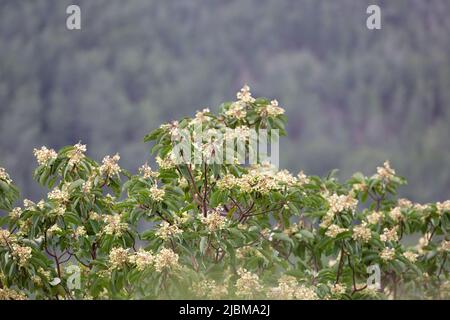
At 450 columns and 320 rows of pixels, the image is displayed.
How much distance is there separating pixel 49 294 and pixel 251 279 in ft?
2.83

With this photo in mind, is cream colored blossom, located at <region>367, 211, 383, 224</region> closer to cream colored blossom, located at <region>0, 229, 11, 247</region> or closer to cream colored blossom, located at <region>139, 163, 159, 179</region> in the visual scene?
cream colored blossom, located at <region>139, 163, 159, 179</region>

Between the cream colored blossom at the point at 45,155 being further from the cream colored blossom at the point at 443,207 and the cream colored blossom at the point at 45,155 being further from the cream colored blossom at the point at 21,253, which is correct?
the cream colored blossom at the point at 443,207

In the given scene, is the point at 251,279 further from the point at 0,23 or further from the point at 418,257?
the point at 0,23

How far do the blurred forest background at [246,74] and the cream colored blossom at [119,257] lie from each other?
1626 centimetres

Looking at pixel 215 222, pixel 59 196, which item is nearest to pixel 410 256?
pixel 215 222

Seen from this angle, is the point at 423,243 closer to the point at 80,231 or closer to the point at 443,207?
the point at 443,207

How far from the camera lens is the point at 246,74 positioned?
2617cm

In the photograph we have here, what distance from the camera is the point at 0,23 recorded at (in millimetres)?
22969

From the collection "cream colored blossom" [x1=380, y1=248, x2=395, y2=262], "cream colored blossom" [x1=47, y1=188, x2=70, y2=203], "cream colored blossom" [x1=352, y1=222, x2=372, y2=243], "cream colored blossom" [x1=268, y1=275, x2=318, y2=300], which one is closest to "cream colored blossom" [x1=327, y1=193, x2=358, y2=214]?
"cream colored blossom" [x1=352, y1=222, x2=372, y2=243]

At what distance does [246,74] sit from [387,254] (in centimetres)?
2311

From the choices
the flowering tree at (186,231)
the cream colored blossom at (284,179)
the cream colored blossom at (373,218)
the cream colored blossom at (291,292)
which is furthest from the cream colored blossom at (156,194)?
the cream colored blossom at (373,218)

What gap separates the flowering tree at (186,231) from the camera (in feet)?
9.75

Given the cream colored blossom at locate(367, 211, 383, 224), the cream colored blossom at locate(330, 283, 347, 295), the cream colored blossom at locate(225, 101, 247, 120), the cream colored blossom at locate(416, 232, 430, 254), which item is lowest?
the cream colored blossom at locate(330, 283, 347, 295)

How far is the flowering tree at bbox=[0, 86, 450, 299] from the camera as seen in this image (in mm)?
2971
